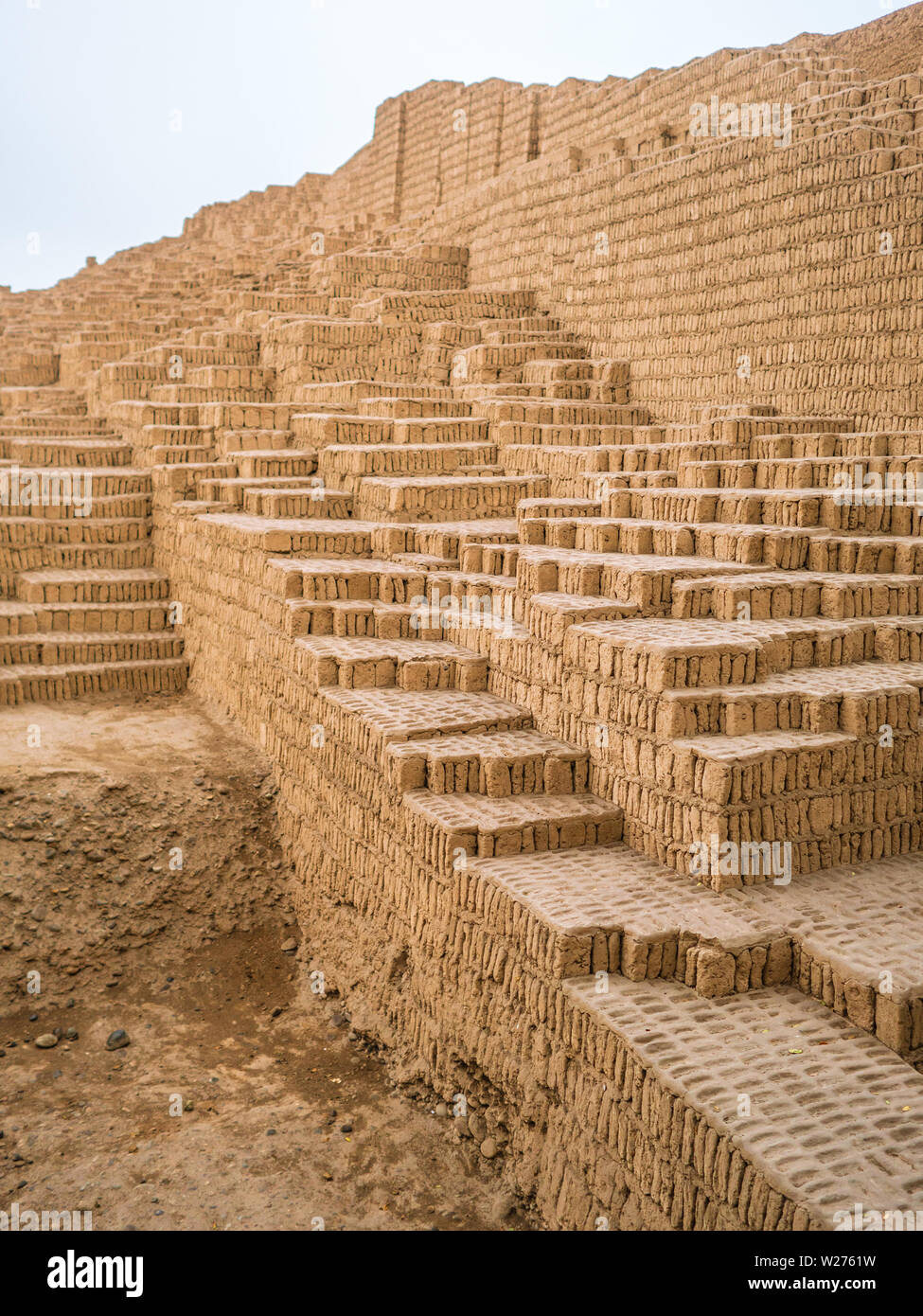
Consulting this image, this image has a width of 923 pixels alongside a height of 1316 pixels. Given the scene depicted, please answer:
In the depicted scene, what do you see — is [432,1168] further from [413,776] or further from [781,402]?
[781,402]

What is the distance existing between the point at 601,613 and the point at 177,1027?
351 centimetres

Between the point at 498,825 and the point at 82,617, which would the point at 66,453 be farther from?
the point at 498,825

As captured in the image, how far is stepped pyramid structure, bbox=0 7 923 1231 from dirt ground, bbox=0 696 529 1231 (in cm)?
34

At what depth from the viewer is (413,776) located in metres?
6.45

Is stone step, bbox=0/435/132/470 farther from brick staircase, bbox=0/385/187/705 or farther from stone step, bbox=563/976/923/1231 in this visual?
stone step, bbox=563/976/923/1231

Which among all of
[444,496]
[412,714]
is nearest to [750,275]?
[444,496]

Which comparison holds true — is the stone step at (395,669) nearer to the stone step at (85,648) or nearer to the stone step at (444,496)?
the stone step at (444,496)

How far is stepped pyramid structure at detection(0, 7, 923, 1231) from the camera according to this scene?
474 centimetres

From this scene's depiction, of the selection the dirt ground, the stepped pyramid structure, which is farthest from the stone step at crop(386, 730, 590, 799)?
the dirt ground

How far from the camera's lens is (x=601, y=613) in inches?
270

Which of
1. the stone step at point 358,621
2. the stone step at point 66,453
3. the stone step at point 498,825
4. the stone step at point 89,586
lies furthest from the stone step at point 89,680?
the stone step at point 498,825

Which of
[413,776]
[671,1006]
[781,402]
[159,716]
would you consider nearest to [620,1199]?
[671,1006]

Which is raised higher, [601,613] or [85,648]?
[601,613]

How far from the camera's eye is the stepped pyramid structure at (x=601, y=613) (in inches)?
187
